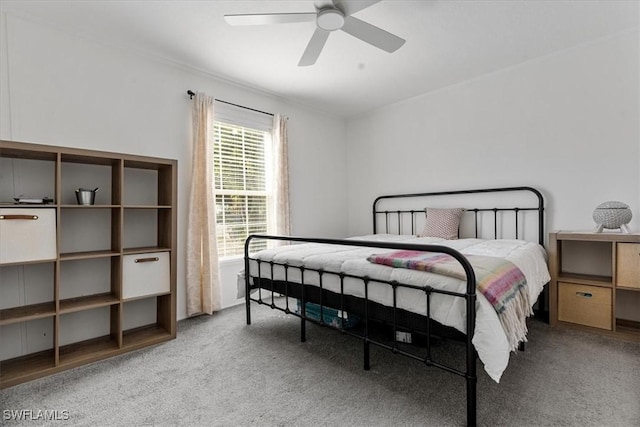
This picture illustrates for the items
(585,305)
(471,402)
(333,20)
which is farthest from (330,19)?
(585,305)

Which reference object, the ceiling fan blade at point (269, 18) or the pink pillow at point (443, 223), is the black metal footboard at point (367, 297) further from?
the pink pillow at point (443, 223)

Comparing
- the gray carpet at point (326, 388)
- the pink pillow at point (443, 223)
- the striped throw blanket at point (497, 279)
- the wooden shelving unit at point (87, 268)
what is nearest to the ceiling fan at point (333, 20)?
the wooden shelving unit at point (87, 268)

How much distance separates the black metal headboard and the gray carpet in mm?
1122

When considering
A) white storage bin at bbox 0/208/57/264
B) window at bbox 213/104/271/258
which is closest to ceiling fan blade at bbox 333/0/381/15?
window at bbox 213/104/271/258

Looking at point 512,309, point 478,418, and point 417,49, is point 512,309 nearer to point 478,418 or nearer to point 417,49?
point 478,418

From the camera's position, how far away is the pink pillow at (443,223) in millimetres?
3219

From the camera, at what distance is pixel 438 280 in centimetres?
149

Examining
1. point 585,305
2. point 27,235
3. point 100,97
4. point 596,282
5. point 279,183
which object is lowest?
point 585,305

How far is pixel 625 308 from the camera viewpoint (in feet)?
8.23

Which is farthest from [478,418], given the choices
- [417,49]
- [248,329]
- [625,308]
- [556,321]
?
[417,49]

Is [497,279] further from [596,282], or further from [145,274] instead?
[145,274]

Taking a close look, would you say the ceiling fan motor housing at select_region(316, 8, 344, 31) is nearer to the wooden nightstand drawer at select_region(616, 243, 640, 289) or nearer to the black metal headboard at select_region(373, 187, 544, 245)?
the black metal headboard at select_region(373, 187, 544, 245)

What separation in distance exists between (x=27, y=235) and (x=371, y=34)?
251cm

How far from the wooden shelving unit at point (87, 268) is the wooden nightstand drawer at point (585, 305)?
320 centimetres
